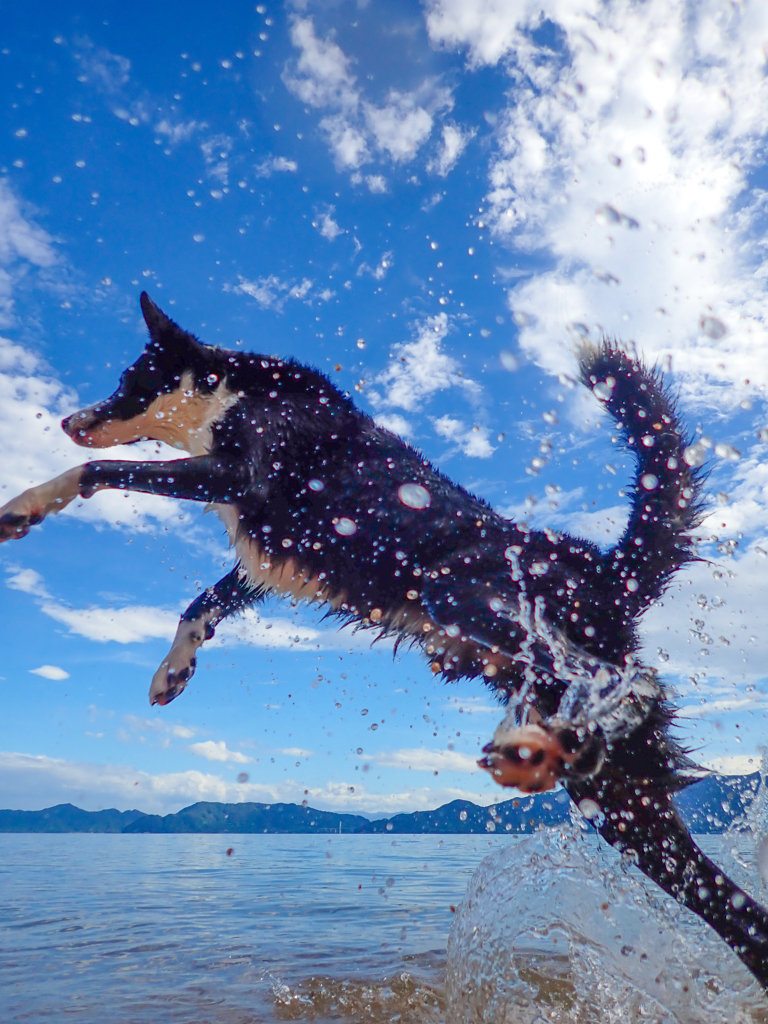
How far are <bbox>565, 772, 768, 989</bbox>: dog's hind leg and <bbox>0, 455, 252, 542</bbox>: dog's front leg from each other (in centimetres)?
222

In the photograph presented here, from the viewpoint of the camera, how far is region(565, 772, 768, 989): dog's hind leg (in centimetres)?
252

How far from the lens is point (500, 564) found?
10.1 feet

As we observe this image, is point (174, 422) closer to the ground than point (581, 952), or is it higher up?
higher up

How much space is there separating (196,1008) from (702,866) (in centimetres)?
220

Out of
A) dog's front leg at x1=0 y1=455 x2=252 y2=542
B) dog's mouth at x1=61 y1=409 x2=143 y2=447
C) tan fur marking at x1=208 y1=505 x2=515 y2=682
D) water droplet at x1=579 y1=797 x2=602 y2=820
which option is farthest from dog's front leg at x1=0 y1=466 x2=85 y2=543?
water droplet at x1=579 y1=797 x2=602 y2=820

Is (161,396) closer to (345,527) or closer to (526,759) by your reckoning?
(345,527)

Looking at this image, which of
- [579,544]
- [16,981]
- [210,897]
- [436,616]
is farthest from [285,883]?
[579,544]

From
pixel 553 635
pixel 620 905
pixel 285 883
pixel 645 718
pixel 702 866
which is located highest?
pixel 553 635

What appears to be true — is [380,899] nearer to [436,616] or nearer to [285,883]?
[285,883]

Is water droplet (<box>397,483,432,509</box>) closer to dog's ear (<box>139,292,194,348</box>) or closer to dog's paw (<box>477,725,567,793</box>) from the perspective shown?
dog's paw (<box>477,725,567,793</box>)

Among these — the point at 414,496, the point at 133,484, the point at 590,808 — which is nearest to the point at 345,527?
the point at 414,496

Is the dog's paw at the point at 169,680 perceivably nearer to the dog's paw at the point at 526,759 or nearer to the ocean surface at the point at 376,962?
the ocean surface at the point at 376,962

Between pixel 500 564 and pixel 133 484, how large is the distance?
6.14 feet

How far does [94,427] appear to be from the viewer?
149 inches
